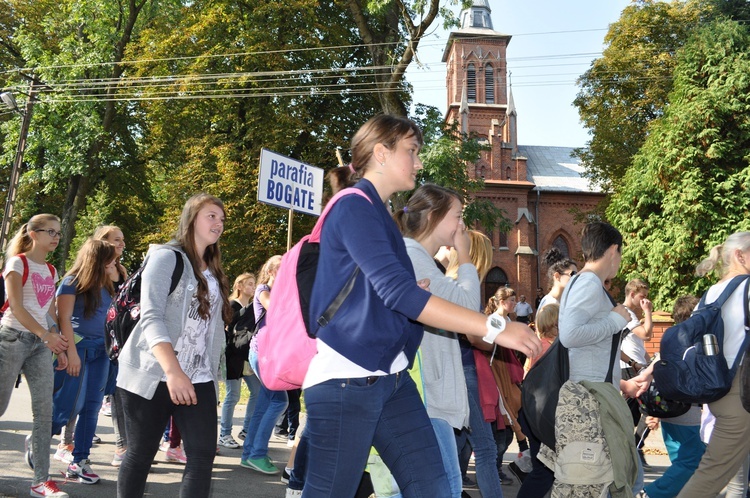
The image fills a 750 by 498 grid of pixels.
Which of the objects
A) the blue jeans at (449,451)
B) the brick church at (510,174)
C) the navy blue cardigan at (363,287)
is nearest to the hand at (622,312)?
the blue jeans at (449,451)

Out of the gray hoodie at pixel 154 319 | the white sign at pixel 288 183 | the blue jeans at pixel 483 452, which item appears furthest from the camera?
the white sign at pixel 288 183

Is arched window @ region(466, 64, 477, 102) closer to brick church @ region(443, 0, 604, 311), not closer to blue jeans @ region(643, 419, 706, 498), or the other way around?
brick church @ region(443, 0, 604, 311)

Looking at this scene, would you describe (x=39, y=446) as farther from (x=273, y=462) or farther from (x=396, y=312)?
(x=396, y=312)

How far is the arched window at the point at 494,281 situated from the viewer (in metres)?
50.2

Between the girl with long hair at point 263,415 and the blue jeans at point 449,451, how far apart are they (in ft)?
11.5

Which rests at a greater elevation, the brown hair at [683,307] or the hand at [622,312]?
the brown hair at [683,307]

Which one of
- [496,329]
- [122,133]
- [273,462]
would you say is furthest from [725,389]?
[122,133]

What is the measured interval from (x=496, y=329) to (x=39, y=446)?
4.09 metres

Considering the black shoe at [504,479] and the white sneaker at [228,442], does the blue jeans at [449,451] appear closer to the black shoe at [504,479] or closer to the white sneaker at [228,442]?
the black shoe at [504,479]

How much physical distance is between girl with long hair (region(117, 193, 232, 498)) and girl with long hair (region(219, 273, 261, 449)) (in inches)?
164

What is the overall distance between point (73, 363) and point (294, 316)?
158 inches

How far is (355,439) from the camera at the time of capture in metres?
2.74

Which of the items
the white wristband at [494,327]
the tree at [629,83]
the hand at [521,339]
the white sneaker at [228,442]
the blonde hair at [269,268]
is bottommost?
the white sneaker at [228,442]

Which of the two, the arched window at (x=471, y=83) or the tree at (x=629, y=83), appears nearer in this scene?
the tree at (x=629, y=83)
